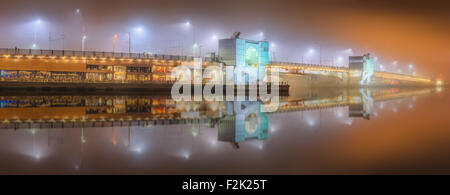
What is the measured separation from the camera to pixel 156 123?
11977 millimetres

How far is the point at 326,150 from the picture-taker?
700cm

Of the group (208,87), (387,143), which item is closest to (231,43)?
(208,87)

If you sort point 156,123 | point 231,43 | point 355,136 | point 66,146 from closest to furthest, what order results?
point 66,146 < point 355,136 < point 156,123 < point 231,43

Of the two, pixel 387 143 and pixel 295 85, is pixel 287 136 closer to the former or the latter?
pixel 387 143

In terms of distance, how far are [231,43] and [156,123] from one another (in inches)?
1649

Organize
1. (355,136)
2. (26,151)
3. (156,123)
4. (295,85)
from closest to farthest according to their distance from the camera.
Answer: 1. (26,151)
2. (355,136)
3. (156,123)
4. (295,85)

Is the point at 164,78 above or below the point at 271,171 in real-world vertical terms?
above

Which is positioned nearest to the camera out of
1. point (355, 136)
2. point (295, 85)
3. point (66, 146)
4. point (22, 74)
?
point (66, 146)

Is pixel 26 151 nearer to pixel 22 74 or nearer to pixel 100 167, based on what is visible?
pixel 100 167

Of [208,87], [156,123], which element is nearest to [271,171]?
[156,123]

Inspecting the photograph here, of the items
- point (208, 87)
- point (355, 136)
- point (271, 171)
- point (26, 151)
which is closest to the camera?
point (271, 171)

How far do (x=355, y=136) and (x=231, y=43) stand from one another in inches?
1761
